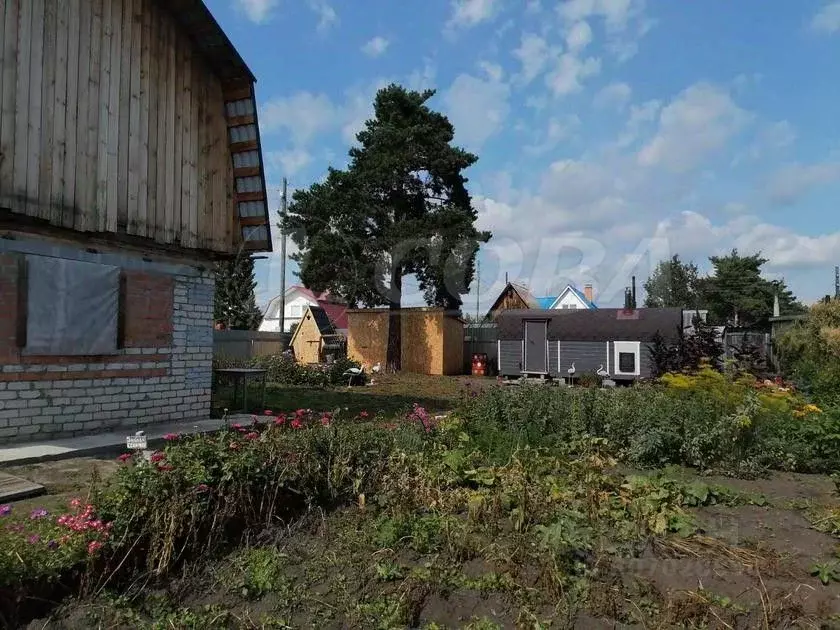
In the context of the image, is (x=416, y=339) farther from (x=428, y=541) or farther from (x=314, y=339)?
(x=428, y=541)

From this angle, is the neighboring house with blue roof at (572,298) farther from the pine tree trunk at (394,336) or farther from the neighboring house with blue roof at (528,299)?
the pine tree trunk at (394,336)

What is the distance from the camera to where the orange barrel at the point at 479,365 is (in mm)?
23969

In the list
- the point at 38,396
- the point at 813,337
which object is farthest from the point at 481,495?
the point at 813,337

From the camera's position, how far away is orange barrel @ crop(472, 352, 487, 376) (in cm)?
2397

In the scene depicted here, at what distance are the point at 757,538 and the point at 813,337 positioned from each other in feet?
42.8

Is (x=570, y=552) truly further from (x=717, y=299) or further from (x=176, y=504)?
(x=717, y=299)

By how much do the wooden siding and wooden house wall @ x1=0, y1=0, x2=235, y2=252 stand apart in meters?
0.01

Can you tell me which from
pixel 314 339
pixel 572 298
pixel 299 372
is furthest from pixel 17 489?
pixel 572 298

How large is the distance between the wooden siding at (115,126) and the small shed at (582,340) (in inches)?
553

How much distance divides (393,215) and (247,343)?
8557 mm

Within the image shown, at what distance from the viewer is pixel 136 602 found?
327cm

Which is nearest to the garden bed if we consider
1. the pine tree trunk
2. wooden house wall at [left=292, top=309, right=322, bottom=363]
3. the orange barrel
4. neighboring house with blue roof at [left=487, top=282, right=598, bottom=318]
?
the pine tree trunk

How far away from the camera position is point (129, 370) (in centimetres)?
812

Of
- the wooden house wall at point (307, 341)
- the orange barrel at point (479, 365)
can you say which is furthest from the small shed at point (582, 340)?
the wooden house wall at point (307, 341)
